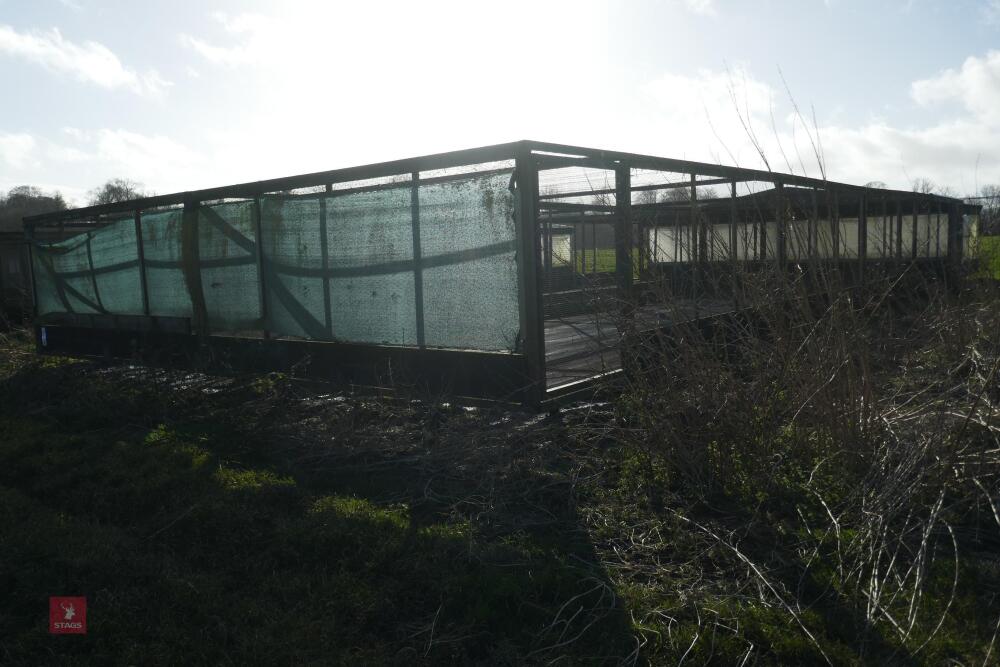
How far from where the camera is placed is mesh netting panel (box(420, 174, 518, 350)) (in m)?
6.07

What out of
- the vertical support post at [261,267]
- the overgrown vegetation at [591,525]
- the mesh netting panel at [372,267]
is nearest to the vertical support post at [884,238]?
the overgrown vegetation at [591,525]

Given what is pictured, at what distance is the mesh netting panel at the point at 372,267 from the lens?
6.82m

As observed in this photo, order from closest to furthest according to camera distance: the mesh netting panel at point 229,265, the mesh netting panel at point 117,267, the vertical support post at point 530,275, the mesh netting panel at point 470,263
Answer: the vertical support post at point 530,275
the mesh netting panel at point 470,263
the mesh netting panel at point 229,265
the mesh netting panel at point 117,267

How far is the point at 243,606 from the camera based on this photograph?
3131 millimetres

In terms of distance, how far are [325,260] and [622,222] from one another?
11.0ft

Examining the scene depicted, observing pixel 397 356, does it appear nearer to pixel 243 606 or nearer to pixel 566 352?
pixel 566 352

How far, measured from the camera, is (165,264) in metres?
9.27

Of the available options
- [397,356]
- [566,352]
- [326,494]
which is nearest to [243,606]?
[326,494]

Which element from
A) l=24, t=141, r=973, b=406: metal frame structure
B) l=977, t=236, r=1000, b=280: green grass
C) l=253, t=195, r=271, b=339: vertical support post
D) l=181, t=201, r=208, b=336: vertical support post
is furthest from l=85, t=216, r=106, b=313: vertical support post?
l=977, t=236, r=1000, b=280: green grass

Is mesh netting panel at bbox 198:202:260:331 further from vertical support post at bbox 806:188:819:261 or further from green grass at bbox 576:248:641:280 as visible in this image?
vertical support post at bbox 806:188:819:261

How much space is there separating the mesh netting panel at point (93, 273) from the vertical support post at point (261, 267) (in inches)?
103

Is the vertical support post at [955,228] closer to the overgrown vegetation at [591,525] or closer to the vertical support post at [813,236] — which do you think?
the overgrown vegetation at [591,525]

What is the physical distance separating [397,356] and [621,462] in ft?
9.66

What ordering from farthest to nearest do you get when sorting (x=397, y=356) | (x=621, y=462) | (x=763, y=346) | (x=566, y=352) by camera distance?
1. (x=566, y=352)
2. (x=397, y=356)
3. (x=621, y=462)
4. (x=763, y=346)
